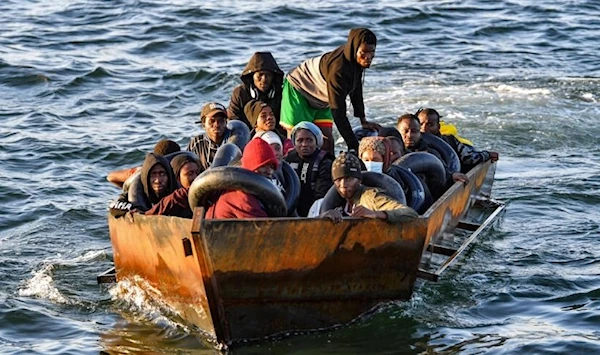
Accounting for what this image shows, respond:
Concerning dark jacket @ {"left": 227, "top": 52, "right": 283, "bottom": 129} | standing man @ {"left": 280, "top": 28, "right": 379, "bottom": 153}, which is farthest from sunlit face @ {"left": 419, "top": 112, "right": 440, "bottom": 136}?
dark jacket @ {"left": 227, "top": 52, "right": 283, "bottom": 129}

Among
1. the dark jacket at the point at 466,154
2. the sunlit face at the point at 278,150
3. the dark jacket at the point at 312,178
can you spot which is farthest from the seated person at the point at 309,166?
the dark jacket at the point at 466,154

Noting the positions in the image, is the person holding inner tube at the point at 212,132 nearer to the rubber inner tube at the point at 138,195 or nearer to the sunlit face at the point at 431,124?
the rubber inner tube at the point at 138,195

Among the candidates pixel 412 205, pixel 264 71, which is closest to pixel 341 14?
pixel 264 71

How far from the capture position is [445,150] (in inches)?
502

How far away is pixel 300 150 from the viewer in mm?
11086

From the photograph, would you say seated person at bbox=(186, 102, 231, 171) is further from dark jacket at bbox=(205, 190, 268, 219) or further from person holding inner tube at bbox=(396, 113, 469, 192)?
A: dark jacket at bbox=(205, 190, 268, 219)

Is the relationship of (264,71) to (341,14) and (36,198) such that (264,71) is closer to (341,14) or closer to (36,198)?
(36,198)

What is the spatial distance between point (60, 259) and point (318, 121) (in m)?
2.92

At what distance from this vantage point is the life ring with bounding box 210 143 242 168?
10.9 m

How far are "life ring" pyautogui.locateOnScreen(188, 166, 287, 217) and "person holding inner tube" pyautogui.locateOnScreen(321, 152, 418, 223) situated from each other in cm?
45

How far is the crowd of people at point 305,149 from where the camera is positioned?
9.73 meters

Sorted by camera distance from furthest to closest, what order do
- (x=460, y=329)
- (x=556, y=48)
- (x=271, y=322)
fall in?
(x=556, y=48), (x=460, y=329), (x=271, y=322)

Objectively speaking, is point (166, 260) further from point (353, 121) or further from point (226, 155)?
point (353, 121)

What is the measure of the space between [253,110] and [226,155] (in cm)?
148
